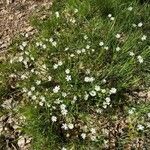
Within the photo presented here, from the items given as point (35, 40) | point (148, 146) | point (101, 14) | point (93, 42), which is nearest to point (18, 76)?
point (35, 40)

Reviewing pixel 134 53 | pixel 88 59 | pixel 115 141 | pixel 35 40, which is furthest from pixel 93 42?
pixel 115 141

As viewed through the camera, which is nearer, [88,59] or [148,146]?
[148,146]

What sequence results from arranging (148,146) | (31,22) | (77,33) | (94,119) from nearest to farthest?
(148,146) < (94,119) < (77,33) < (31,22)

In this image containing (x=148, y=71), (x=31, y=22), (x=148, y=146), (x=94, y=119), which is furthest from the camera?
(x=31, y=22)

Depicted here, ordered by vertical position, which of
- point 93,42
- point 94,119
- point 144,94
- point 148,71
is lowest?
point 94,119

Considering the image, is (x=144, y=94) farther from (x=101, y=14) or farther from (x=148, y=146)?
(x=101, y=14)

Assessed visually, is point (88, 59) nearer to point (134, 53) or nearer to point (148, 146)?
point (134, 53)

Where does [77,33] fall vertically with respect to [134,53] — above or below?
above
